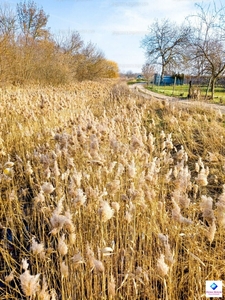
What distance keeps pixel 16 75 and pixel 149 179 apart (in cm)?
1272

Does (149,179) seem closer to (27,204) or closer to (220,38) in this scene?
(27,204)

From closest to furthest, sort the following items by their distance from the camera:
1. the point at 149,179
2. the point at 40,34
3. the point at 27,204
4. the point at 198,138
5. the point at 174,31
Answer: the point at 149,179 < the point at 27,204 < the point at 198,138 < the point at 40,34 < the point at 174,31

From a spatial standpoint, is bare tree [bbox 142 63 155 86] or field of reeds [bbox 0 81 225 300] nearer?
field of reeds [bbox 0 81 225 300]

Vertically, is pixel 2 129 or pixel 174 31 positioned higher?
pixel 174 31

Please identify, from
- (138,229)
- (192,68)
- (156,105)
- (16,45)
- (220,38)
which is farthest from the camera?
(192,68)

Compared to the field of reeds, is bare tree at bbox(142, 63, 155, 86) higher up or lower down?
higher up

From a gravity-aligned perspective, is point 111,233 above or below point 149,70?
below

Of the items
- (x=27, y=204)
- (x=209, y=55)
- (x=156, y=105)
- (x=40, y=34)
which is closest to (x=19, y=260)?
(x=27, y=204)

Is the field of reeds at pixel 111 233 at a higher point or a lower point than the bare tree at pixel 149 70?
lower

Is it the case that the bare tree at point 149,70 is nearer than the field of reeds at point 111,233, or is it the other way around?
the field of reeds at point 111,233

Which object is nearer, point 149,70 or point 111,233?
point 111,233

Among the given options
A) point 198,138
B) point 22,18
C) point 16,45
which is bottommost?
point 198,138

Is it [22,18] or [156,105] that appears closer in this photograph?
[156,105]

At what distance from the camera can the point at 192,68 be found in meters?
19.3
